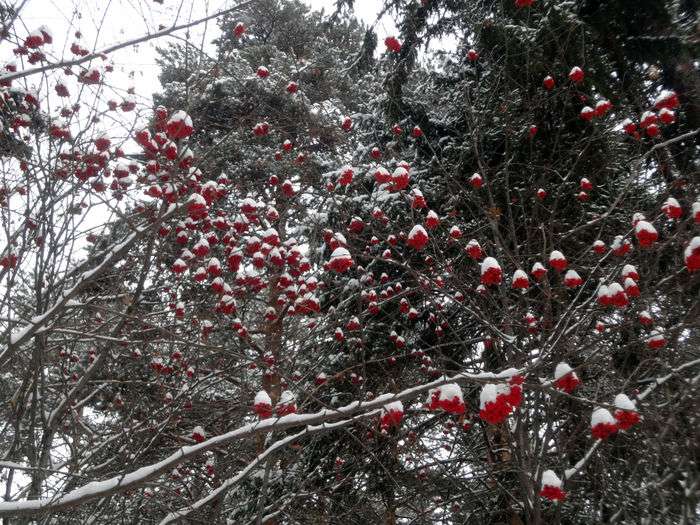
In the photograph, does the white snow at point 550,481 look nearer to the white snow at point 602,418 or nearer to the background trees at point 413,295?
the background trees at point 413,295

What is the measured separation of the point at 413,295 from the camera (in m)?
6.20

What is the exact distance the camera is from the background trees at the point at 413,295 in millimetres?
3314

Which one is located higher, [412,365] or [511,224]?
[511,224]

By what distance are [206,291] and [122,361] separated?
1.35 m

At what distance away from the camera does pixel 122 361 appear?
558cm

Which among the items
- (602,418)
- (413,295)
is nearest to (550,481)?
(602,418)

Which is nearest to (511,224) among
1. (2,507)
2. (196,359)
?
(196,359)

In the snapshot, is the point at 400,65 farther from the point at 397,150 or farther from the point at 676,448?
the point at 676,448

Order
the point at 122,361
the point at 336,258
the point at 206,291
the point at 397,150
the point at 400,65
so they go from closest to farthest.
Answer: the point at 336,258
the point at 206,291
the point at 122,361
the point at 400,65
the point at 397,150

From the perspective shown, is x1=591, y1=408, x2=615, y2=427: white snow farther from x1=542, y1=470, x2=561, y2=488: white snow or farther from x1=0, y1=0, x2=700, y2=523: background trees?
x1=542, y1=470, x2=561, y2=488: white snow

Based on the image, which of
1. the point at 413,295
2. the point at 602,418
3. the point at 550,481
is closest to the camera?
the point at 602,418

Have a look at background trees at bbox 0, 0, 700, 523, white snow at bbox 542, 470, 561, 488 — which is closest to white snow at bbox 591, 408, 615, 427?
background trees at bbox 0, 0, 700, 523

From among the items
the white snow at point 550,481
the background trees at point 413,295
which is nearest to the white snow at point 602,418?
the background trees at point 413,295

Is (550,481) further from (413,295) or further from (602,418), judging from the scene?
(413,295)
